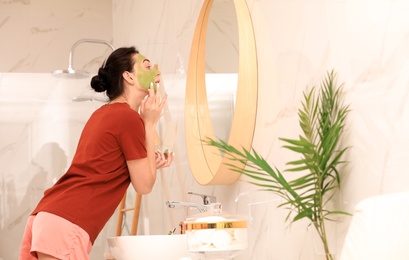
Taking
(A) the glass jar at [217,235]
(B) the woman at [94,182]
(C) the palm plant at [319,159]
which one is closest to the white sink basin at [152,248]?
(B) the woman at [94,182]

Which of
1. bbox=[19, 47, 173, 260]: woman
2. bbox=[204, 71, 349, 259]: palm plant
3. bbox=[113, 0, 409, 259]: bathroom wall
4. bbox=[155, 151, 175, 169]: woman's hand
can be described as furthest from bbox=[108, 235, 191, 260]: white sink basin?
bbox=[204, 71, 349, 259]: palm plant

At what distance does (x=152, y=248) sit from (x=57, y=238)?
0.34 meters

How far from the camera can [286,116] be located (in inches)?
77.5

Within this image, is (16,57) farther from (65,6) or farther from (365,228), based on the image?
(365,228)

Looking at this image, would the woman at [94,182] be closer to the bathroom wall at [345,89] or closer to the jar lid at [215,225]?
the bathroom wall at [345,89]

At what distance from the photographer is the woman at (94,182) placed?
2.30m

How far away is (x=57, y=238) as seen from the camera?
7.49ft

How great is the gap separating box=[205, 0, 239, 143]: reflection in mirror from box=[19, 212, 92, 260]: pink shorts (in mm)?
660

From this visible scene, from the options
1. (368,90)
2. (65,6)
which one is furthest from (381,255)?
(65,6)

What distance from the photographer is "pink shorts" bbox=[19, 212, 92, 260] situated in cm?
227

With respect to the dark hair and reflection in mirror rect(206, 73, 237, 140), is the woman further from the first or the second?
reflection in mirror rect(206, 73, 237, 140)

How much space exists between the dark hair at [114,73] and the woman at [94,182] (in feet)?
0.35

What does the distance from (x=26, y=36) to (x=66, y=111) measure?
25.7 inches

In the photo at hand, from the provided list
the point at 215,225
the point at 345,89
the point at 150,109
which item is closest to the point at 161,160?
the point at 150,109
